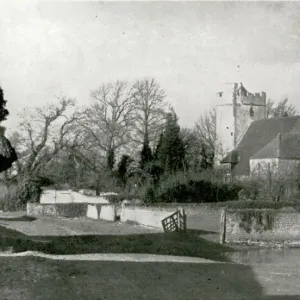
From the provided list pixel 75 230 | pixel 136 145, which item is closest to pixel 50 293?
pixel 75 230

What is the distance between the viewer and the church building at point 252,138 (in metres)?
55.6

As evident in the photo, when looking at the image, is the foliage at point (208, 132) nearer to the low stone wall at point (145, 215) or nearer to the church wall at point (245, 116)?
the church wall at point (245, 116)

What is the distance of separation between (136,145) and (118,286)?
46261 mm

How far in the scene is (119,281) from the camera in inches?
456

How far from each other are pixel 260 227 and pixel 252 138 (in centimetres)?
4363

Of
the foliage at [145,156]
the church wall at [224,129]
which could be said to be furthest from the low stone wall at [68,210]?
the church wall at [224,129]

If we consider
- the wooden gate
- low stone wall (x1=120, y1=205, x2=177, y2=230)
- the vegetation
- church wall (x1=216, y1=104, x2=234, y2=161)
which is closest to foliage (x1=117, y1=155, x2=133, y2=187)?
the vegetation

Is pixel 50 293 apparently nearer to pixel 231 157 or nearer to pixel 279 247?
pixel 279 247

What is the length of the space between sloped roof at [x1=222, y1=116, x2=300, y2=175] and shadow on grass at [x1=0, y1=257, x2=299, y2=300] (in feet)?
155

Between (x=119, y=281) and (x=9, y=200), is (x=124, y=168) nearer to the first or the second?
(x=9, y=200)

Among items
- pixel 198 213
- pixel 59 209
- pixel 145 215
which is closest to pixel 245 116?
pixel 59 209

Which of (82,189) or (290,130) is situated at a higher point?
(290,130)

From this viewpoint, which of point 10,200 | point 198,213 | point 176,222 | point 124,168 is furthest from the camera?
point 124,168

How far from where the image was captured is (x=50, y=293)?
1012 cm
